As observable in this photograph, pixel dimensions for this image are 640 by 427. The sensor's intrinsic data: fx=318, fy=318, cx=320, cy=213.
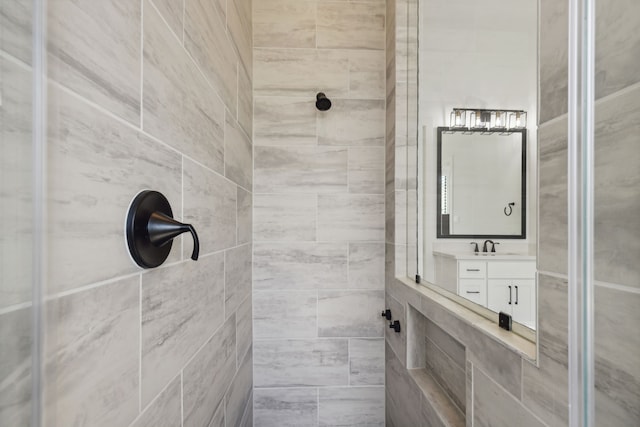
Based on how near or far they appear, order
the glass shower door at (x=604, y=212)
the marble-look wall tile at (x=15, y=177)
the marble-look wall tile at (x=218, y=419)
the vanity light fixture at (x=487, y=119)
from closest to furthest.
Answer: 1. the marble-look wall tile at (x=15, y=177)
2. the glass shower door at (x=604, y=212)
3. the vanity light fixture at (x=487, y=119)
4. the marble-look wall tile at (x=218, y=419)

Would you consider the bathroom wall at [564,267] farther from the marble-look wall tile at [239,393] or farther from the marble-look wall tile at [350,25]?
the marble-look wall tile at [350,25]

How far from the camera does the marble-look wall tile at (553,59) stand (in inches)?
22.0

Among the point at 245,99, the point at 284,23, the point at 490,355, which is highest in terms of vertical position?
the point at 284,23

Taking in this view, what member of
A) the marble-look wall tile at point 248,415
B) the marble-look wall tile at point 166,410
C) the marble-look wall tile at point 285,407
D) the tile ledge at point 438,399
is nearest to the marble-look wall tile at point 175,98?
the marble-look wall tile at point 166,410

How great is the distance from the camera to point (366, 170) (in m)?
1.73

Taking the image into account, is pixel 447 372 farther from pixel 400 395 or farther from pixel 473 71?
pixel 473 71

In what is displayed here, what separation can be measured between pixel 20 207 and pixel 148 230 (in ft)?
0.75

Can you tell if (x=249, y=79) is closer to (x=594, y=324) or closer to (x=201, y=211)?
(x=201, y=211)

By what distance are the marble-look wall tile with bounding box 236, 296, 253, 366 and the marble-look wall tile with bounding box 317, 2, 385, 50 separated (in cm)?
141

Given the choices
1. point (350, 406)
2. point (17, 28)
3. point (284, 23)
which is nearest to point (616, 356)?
point (17, 28)

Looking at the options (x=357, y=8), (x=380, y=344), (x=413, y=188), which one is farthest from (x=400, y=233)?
(x=357, y=8)

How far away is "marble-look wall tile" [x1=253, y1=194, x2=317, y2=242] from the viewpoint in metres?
1.71

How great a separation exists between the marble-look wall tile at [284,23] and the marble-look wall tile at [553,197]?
143 centimetres

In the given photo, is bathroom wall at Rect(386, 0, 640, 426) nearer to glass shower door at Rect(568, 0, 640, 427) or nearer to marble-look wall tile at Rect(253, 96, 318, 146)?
glass shower door at Rect(568, 0, 640, 427)
